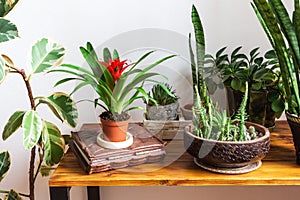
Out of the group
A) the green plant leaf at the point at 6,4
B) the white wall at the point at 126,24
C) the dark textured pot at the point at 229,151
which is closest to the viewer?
the dark textured pot at the point at 229,151

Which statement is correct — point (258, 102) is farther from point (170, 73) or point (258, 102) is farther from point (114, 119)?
point (114, 119)

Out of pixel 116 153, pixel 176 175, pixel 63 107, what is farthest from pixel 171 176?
pixel 63 107

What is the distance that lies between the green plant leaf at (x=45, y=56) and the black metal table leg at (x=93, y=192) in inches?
20.6

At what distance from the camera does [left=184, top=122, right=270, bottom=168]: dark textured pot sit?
105 cm

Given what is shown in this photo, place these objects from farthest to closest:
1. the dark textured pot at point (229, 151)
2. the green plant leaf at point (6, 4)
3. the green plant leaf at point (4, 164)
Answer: the green plant leaf at point (4, 164), the green plant leaf at point (6, 4), the dark textured pot at point (229, 151)

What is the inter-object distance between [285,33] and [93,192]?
0.84 m

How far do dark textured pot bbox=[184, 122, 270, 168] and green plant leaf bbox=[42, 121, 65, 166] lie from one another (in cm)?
37

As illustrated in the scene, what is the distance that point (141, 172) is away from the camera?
3.64ft

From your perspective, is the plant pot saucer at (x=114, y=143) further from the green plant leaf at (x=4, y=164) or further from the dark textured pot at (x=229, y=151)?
the green plant leaf at (x=4, y=164)

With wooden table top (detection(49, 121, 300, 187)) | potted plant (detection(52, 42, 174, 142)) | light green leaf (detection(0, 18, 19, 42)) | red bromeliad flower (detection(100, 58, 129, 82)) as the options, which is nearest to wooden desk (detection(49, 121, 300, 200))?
wooden table top (detection(49, 121, 300, 187))

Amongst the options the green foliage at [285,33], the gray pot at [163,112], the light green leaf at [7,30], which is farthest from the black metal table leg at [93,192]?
the green foliage at [285,33]

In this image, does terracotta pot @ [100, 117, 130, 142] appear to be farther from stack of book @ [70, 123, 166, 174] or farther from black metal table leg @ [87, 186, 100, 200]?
black metal table leg @ [87, 186, 100, 200]

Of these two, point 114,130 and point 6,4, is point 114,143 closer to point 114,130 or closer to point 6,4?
point 114,130

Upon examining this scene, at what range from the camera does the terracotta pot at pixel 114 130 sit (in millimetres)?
1133
